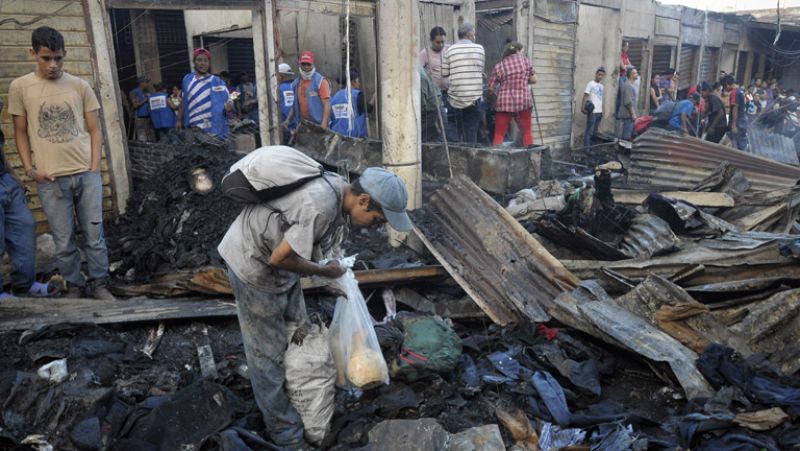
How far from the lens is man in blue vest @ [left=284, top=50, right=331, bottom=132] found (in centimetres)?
823

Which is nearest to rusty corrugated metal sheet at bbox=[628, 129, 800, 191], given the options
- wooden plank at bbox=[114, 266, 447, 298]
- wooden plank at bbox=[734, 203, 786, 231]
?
wooden plank at bbox=[734, 203, 786, 231]

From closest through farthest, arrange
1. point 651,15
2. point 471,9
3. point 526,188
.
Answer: point 526,188, point 471,9, point 651,15

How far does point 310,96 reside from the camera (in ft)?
27.3

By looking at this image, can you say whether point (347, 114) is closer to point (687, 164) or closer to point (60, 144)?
point (60, 144)

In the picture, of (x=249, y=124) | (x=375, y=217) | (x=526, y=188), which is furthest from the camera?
(x=249, y=124)

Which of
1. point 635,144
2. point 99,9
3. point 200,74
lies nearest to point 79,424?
point 99,9

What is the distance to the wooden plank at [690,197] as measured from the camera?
6.06 m

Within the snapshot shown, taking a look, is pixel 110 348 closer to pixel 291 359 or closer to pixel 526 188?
pixel 291 359

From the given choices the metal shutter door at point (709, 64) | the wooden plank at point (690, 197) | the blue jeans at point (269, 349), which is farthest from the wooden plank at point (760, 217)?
the metal shutter door at point (709, 64)

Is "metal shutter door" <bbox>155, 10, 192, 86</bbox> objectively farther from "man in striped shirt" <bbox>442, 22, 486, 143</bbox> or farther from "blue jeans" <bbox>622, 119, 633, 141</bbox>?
"blue jeans" <bbox>622, 119, 633, 141</bbox>

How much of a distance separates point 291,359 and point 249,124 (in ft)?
22.2

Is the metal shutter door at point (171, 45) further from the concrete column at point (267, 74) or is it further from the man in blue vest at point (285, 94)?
the man in blue vest at point (285, 94)

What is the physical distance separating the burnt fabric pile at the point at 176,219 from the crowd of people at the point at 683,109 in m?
8.16

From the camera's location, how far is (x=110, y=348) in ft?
12.2
